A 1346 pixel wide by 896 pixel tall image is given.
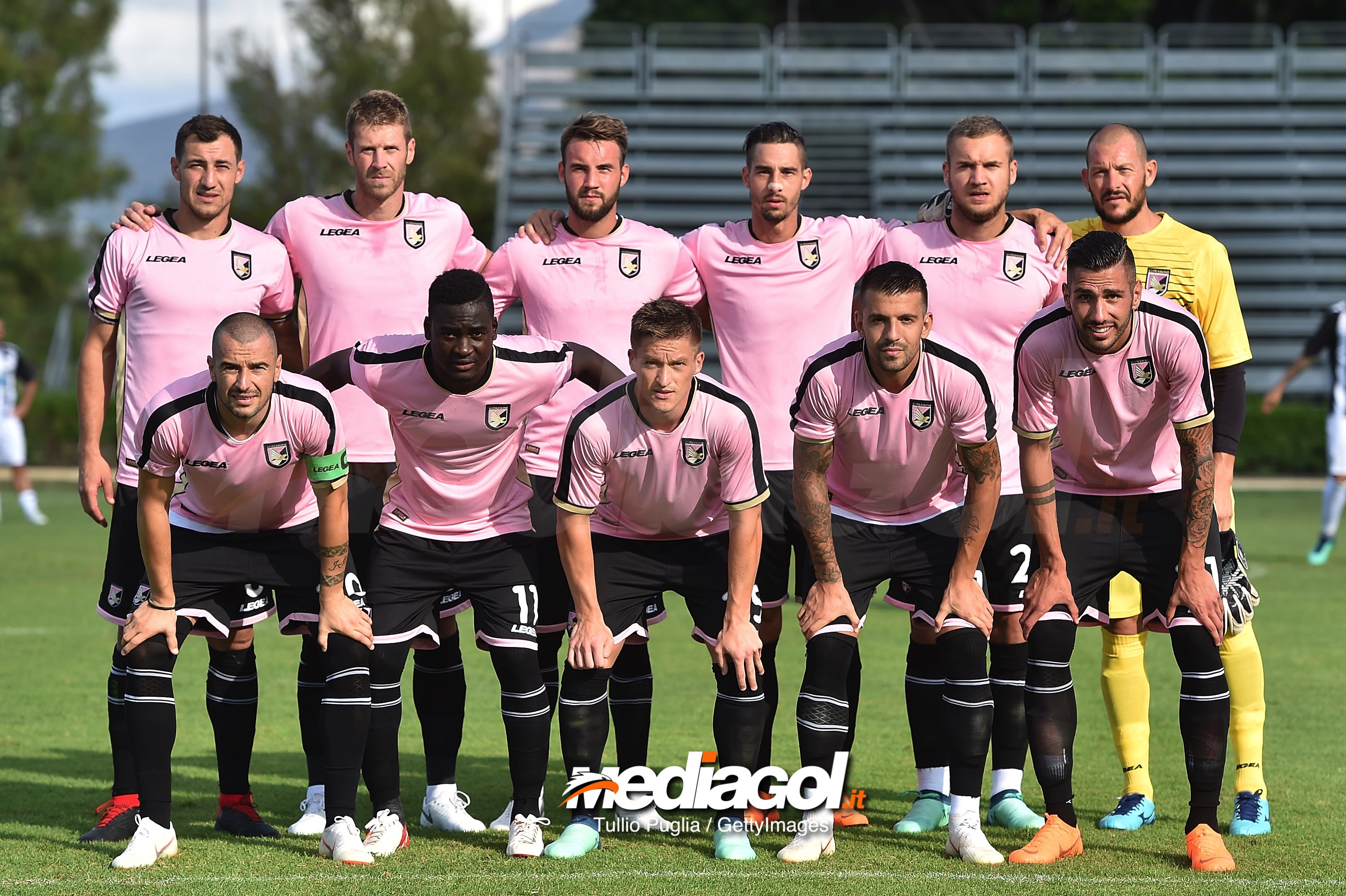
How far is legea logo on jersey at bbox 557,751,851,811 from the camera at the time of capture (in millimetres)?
4988

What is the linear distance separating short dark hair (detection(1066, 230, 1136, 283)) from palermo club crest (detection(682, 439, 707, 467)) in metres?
1.38

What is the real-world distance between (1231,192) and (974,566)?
24.7 meters

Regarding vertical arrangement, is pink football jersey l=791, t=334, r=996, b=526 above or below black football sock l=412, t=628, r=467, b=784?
above

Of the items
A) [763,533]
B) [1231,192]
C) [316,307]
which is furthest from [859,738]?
[1231,192]

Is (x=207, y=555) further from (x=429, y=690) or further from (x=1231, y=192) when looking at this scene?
(x=1231, y=192)

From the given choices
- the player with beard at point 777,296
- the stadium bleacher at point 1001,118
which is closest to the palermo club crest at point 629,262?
the player with beard at point 777,296

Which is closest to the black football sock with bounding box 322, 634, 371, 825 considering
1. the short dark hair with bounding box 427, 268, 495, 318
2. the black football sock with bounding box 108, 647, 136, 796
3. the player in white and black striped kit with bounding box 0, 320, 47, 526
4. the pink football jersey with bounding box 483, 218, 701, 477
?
the black football sock with bounding box 108, 647, 136, 796

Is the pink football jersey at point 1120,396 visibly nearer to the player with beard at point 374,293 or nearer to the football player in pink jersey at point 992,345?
the football player in pink jersey at point 992,345

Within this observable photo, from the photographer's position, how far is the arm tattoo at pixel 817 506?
4969mm

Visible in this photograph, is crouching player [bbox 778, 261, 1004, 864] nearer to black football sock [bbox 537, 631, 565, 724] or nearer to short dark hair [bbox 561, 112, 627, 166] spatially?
black football sock [bbox 537, 631, 565, 724]

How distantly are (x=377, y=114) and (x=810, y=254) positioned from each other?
5.85 feet

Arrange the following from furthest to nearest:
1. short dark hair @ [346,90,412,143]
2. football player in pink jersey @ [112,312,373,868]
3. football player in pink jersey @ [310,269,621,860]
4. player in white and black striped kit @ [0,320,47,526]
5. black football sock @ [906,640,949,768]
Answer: player in white and black striped kit @ [0,320,47,526] < short dark hair @ [346,90,412,143] < black football sock @ [906,640,949,768] < football player in pink jersey @ [310,269,621,860] < football player in pink jersey @ [112,312,373,868]

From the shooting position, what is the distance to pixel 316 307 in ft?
18.7

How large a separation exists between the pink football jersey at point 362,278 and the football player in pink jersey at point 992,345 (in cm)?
187
